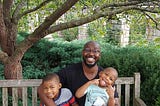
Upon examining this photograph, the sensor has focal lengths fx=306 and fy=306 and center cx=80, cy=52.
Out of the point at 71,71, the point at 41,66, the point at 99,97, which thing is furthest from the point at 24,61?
the point at 99,97

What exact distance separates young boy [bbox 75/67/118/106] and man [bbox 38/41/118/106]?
0.16 meters

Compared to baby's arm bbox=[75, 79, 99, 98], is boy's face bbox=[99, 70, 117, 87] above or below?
above

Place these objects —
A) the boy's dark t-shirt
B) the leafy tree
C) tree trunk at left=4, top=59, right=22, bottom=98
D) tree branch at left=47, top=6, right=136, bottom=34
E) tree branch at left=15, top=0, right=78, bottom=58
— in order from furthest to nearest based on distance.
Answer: tree trunk at left=4, top=59, right=22, bottom=98
the leafy tree
tree branch at left=47, top=6, right=136, bottom=34
tree branch at left=15, top=0, right=78, bottom=58
the boy's dark t-shirt

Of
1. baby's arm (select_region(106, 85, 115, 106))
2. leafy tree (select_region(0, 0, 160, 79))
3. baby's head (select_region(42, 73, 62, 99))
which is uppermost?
leafy tree (select_region(0, 0, 160, 79))

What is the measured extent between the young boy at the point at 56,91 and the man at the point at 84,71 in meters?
0.12

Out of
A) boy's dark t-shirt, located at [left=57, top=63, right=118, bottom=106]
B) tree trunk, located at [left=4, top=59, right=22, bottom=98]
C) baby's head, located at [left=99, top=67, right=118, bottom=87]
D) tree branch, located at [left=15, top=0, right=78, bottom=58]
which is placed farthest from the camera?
tree trunk, located at [left=4, top=59, right=22, bottom=98]

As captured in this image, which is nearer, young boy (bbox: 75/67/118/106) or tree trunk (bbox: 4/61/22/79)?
young boy (bbox: 75/67/118/106)

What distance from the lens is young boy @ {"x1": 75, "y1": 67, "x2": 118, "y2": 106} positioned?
279 centimetres

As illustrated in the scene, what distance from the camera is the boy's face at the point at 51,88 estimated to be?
2.79 meters

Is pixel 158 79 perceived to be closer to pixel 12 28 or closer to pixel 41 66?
pixel 12 28

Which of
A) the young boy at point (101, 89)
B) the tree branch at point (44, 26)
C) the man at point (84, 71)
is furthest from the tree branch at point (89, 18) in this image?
the young boy at point (101, 89)

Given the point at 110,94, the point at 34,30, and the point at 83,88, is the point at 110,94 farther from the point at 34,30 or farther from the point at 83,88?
the point at 34,30

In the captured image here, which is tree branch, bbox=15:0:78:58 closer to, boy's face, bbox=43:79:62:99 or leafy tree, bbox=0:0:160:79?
leafy tree, bbox=0:0:160:79

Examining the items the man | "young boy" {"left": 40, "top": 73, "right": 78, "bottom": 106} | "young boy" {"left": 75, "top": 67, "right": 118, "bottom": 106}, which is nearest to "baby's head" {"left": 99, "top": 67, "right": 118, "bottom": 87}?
"young boy" {"left": 75, "top": 67, "right": 118, "bottom": 106}
